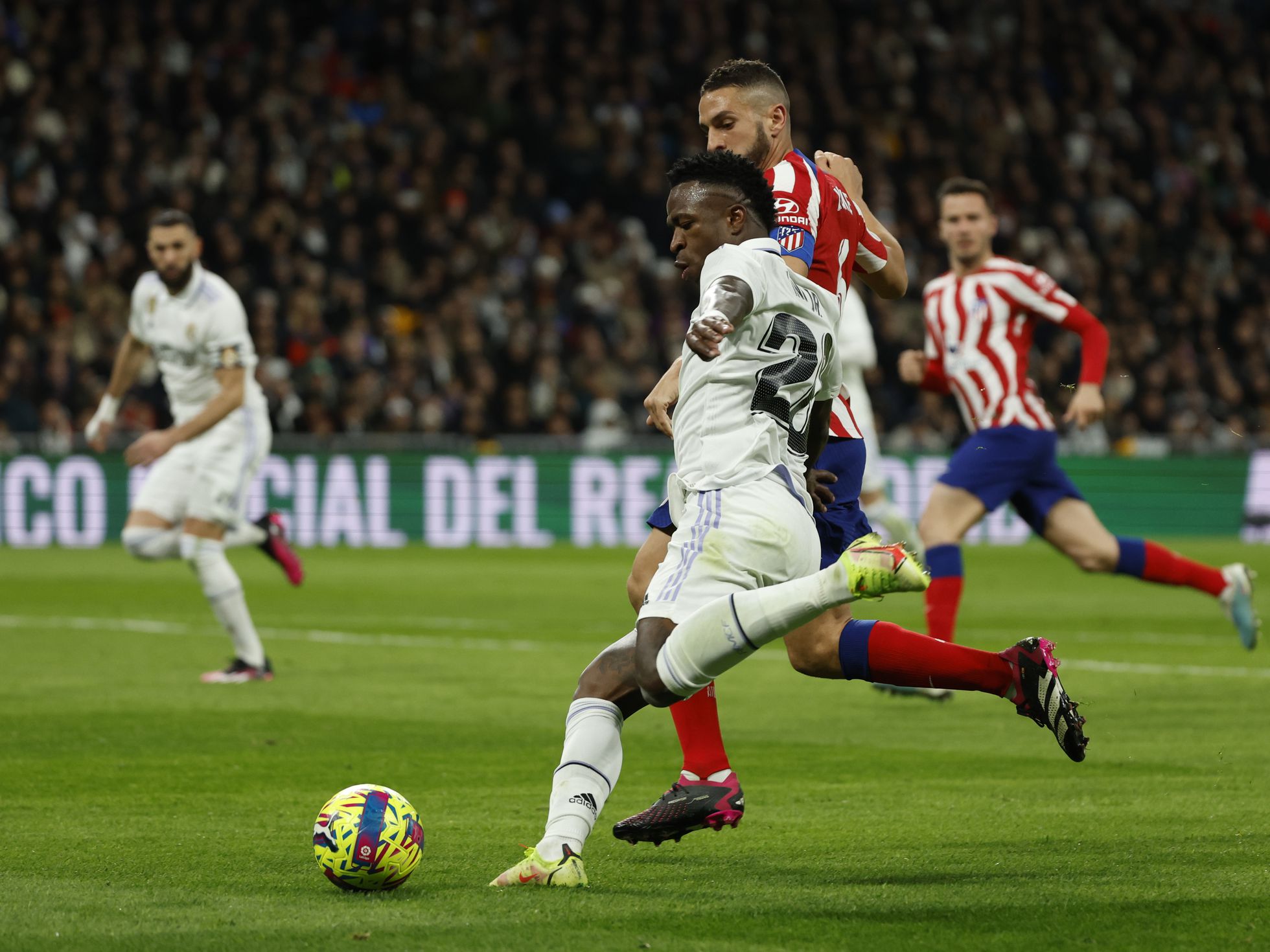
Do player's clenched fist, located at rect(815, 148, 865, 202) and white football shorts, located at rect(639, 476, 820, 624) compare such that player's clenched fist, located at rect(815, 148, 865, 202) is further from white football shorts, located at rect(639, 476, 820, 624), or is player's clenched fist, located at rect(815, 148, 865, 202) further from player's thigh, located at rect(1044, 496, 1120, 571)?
player's thigh, located at rect(1044, 496, 1120, 571)

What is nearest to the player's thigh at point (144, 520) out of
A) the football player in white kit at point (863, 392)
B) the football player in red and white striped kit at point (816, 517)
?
the football player in white kit at point (863, 392)

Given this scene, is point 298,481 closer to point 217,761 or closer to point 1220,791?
point 217,761

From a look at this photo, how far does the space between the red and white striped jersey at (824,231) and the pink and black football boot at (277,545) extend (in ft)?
19.7

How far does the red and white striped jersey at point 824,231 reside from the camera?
16.4 ft

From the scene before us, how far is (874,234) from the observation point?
5629 millimetres

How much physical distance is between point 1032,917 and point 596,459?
53.5ft

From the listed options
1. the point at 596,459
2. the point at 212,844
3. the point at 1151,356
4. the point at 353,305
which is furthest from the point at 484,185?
the point at 212,844

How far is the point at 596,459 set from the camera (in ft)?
66.8

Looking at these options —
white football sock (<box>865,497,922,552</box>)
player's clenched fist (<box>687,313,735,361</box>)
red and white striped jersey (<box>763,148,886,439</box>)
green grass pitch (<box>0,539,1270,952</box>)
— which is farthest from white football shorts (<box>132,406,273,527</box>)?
player's clenched fist (<box>687,313,735,361</box>)

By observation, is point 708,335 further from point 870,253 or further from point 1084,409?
point 1084,409

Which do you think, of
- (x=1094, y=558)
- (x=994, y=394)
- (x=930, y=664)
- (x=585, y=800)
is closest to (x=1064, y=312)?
(x=994, y=394)

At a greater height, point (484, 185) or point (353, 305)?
point (484, 185)

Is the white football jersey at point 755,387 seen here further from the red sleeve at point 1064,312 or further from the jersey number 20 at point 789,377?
the red sleeve at point 1064,312

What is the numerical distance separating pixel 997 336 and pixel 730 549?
16.6ft
